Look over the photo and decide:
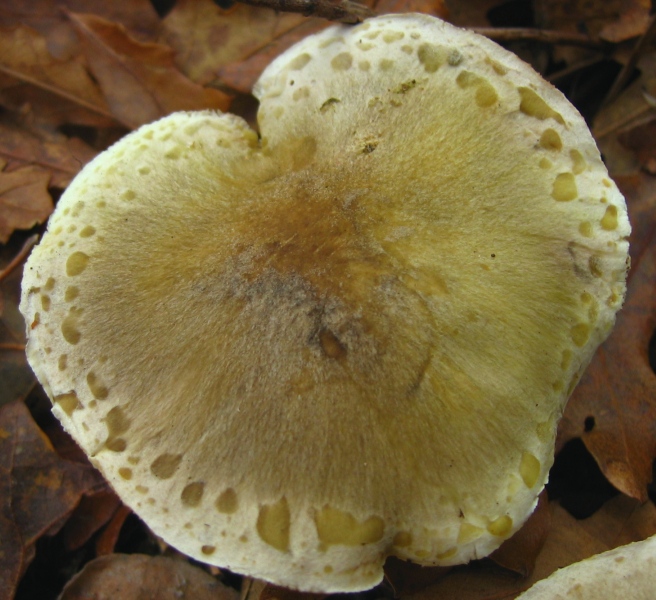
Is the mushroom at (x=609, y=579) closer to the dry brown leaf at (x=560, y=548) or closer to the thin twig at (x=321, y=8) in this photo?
the dry brown leaf at (x=560, y=548)

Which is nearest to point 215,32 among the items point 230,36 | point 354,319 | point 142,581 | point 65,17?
point 230,36

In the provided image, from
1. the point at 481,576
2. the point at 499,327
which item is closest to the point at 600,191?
the point at 499,327

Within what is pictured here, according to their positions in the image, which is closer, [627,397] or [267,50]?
[627,397]

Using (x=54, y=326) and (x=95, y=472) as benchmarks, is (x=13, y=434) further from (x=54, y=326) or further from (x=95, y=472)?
(x=54, y=326)

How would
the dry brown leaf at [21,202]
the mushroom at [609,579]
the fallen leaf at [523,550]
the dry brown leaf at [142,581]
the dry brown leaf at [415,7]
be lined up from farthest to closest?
1. the dry brown leaf at [415,7]
2. the dry brown leaf at [21,202]
3. the dry brown leaf at [142,581]
4. the fallen leaf at [523,550]
5. the mushroom at [609,579]

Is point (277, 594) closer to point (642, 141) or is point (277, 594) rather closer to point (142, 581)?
point (142, 581)

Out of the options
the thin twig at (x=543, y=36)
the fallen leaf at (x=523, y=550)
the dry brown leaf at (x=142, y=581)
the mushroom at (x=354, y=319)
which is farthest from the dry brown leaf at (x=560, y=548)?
the thin twig at (x=543, y=36)

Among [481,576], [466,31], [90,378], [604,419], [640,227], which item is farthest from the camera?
[640,227]
